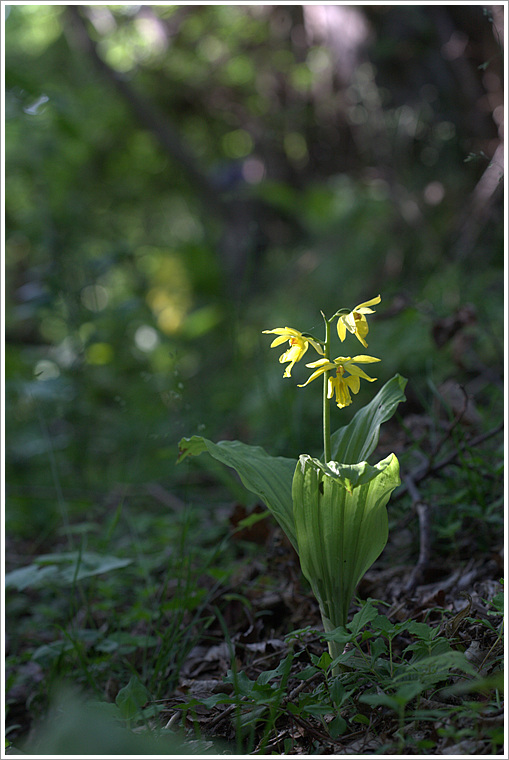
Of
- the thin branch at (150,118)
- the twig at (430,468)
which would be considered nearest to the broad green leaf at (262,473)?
the twig at (430,468)

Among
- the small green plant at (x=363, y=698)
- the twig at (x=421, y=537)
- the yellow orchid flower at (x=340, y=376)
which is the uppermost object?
the yellow orchid flower at (x=340, y=376)

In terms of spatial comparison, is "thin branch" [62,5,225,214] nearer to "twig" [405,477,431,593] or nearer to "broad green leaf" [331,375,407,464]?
"twig" [405,477,431,593]

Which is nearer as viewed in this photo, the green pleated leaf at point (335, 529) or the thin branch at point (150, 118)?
the green pleated leaf at point (335, 529)

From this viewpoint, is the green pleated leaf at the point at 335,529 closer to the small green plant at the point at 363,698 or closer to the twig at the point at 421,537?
the small green plant at the point at 363,698

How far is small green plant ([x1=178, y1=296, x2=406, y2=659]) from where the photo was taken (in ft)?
2.74

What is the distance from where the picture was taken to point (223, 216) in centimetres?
524

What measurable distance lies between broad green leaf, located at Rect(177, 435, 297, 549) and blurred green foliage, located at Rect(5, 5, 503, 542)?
454 millimetres

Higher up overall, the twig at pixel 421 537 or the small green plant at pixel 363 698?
the small green plant at pixel 363 698

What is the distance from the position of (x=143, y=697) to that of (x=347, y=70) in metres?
4.20

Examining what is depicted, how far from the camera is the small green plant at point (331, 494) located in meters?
0.83

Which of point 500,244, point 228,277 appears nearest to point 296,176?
point 228,277

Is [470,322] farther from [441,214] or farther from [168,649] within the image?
[441,214]

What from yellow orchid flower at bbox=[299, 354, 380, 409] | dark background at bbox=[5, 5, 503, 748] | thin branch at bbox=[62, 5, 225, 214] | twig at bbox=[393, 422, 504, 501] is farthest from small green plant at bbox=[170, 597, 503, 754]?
thin branch at bbox=[62, 5, 225, 214]

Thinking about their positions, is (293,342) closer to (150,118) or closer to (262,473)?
(262,473)
